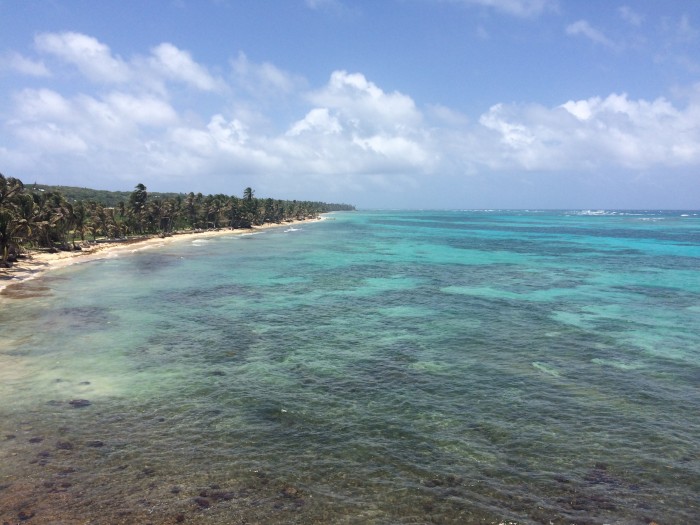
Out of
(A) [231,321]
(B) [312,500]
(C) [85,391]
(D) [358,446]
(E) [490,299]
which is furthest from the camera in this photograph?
(E) [490,299]

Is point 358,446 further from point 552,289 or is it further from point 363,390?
point 552,289

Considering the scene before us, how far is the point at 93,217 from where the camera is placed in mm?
95125

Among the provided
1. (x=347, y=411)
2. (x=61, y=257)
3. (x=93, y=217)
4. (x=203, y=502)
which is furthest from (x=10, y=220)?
(x=203, y=502)

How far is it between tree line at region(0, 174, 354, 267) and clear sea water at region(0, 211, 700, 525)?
2356 centimetres

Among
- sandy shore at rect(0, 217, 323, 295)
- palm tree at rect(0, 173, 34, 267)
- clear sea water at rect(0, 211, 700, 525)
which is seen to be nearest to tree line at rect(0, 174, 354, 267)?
palm tree at rect(0, 173, 34, 267)

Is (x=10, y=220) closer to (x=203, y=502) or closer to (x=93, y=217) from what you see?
(x=93, y=217)

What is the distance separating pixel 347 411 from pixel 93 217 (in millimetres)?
96016

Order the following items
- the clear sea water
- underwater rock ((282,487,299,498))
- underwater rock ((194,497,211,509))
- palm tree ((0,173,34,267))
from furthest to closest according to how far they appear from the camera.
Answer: palm tree ((0,173,34,267)) → underwater rock ((282,487,299,498)) → the clear sea water → underwater rock ((194,497,211,509))

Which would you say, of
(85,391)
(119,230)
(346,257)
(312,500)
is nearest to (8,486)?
(85,391)

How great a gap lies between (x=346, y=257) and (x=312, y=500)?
2813 inches

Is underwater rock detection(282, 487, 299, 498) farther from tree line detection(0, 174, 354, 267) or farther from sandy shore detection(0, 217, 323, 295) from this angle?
tree line detection(0, 174, 354, 267)

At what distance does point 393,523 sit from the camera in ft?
38.5

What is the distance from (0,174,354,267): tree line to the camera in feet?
191

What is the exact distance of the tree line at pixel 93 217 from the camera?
58.3m
